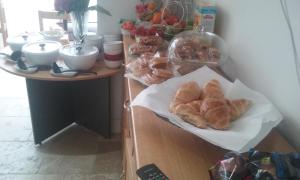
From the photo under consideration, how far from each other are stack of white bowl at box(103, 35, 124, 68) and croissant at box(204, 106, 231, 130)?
38.9 inches

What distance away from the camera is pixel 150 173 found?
1.81 feet

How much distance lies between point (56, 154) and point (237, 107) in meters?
1.41

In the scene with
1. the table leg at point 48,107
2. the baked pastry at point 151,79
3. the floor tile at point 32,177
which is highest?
the baked pastry at point 151,79

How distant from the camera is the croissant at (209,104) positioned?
26.0 inches

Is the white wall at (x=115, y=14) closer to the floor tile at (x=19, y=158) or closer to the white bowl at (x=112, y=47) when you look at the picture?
the white bowl at (x=112, y=47)

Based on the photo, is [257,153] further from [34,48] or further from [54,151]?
[54,151]

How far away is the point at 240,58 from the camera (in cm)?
99

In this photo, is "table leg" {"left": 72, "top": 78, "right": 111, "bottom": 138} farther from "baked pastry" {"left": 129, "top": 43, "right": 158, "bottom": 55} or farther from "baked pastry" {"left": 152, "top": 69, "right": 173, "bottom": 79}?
"baked pastry" {"left": 152, "top": 69, "right": 173, "bottom": 79}

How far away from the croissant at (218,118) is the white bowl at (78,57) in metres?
0.96

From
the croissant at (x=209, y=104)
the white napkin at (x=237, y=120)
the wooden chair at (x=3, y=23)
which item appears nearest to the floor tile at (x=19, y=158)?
the white napkin at (x=237, y=120)

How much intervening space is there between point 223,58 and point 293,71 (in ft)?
1.19

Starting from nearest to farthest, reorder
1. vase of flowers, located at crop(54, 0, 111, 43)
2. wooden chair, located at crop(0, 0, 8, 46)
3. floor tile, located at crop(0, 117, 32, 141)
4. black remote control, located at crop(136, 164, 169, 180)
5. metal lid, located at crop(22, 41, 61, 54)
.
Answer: black remote control, located at crop(136, 164, 169, 180), vase of flowers, located at crop(54, 0, 111, 43), metal lid, located at crop(22, 41, 61, 54), floor tile, located at crop(0, 117, 32, 141), wooden chair, located at crop(0, 0, 8, 46)

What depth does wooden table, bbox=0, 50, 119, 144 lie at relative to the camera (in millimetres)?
1675

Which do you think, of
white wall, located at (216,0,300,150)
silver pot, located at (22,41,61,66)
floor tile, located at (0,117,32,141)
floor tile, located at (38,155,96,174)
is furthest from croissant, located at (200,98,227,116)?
floor tile, located at (0,117,32,141)
